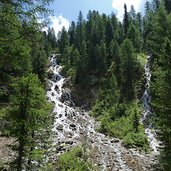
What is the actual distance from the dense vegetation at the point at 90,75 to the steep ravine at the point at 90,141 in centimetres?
212

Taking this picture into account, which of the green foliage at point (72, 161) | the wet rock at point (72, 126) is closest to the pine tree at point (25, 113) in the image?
the green foliage at point (72, 161)

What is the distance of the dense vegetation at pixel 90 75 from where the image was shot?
8.75m

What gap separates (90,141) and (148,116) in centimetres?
1331

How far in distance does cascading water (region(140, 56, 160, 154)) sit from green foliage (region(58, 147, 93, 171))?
9878 mm

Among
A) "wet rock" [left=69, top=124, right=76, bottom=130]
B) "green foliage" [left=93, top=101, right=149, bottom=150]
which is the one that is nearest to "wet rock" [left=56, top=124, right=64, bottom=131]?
"wet rock" [left=69, top=124, right=76, bottom=130]

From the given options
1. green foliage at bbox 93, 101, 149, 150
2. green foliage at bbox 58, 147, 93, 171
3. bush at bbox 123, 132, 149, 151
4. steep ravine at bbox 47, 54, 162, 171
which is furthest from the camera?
green foliage at bbox 93, 101, 149, 150

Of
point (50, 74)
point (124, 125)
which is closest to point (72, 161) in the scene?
point (124, 125)

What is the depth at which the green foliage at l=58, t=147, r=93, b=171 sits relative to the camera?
95.8 ft

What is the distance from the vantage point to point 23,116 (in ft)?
65.7

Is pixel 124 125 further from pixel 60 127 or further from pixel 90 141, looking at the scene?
pixel 60 127

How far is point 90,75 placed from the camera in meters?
77.1

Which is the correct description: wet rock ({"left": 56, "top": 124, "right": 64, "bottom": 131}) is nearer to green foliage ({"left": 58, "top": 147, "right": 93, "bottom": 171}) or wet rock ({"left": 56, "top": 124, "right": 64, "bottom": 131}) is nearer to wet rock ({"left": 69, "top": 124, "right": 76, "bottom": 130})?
wet rock ({"left": 69, "top": 124, "right": 76, "bottom": 130})

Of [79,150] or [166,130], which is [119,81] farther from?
[166,130]

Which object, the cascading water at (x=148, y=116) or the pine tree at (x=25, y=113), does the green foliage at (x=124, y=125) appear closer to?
the cascading water at (x=148, y=116)
